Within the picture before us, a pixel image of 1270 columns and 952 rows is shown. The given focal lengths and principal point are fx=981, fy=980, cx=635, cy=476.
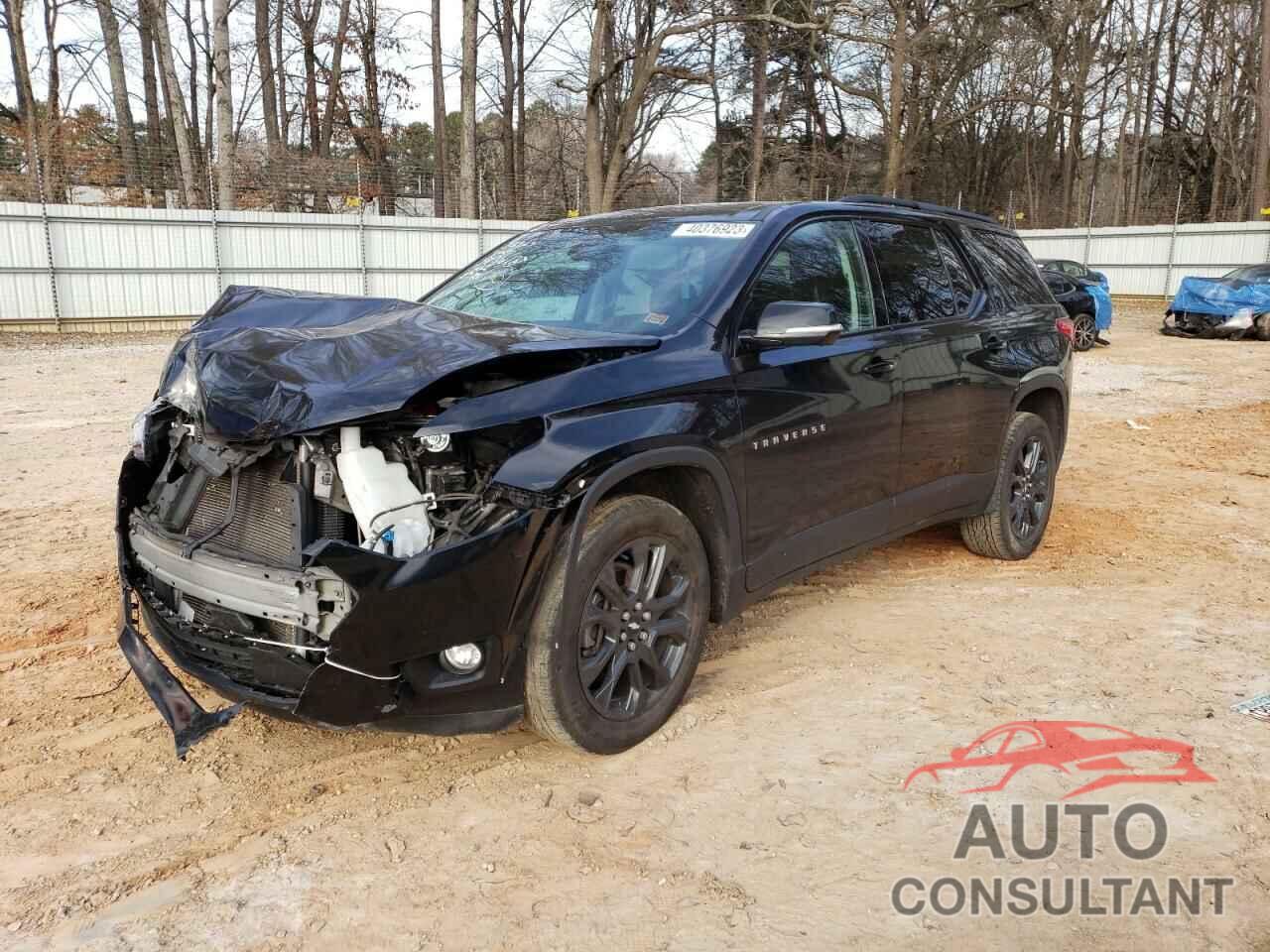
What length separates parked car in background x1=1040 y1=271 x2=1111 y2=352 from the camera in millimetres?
16656

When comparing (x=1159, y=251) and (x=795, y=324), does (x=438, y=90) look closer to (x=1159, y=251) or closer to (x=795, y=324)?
(x=1159, y=251)

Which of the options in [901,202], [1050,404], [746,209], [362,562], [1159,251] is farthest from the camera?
[1159,251]

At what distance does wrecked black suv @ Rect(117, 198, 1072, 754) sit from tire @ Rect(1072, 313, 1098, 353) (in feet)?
45.4

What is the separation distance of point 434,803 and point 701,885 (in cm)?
87

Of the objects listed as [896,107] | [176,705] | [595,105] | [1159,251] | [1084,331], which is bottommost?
[176,705]

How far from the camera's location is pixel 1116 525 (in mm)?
6223

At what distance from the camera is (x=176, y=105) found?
922 inches

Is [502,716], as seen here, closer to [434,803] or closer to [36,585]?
[434,803]

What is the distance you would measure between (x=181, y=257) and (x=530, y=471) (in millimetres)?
19232

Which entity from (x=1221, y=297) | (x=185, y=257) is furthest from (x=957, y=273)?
(x=185, y=257)

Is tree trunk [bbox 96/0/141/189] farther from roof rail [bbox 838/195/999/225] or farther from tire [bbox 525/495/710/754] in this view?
tire [bbox 525/495/710/754]

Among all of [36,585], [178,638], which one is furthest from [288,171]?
[178,638]

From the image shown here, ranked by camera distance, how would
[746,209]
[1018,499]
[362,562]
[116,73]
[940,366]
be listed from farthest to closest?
[116,73], [1018,499], [940,366], [746,209], [362,562]
